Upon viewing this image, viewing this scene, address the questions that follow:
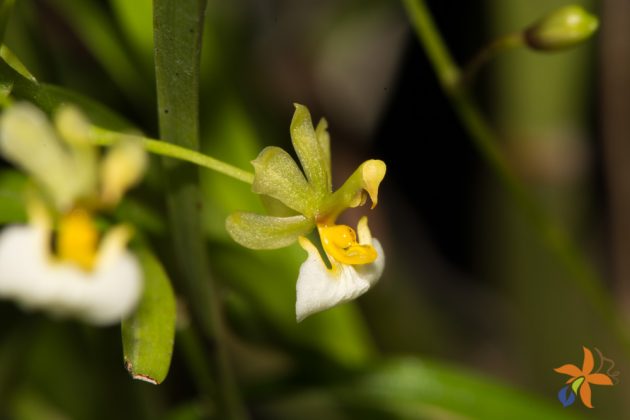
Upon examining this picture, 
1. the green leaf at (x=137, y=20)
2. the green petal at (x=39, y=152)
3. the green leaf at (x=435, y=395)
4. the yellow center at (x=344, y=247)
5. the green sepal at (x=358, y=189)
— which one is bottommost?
the green petal at (x=39, y=152)

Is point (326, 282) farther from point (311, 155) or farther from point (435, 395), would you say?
point (435, 395)

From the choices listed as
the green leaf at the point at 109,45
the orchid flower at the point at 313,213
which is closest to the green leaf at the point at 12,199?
the orchid flower at the point at 313,213

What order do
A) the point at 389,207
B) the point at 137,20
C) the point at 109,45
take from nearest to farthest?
the point at 137,20
the point at 109,45
the point at 389,207

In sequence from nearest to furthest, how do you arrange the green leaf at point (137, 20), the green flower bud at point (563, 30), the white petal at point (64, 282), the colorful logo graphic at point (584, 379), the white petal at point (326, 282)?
the white petal at point (64, 282)
the white petal at point (326, 282)
the colorful logo graphic at point (584, 379)
the green flower bud at point (563, 30)
the green leaf at point (137, 20)

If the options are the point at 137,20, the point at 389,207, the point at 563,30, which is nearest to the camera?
the point at 563,30

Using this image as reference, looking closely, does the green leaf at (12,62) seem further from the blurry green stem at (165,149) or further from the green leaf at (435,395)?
the green leaf at (435,395)

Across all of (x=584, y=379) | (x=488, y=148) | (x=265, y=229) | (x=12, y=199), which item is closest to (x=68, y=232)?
(x=265, y=229)

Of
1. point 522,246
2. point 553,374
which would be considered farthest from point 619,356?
point 522,246
